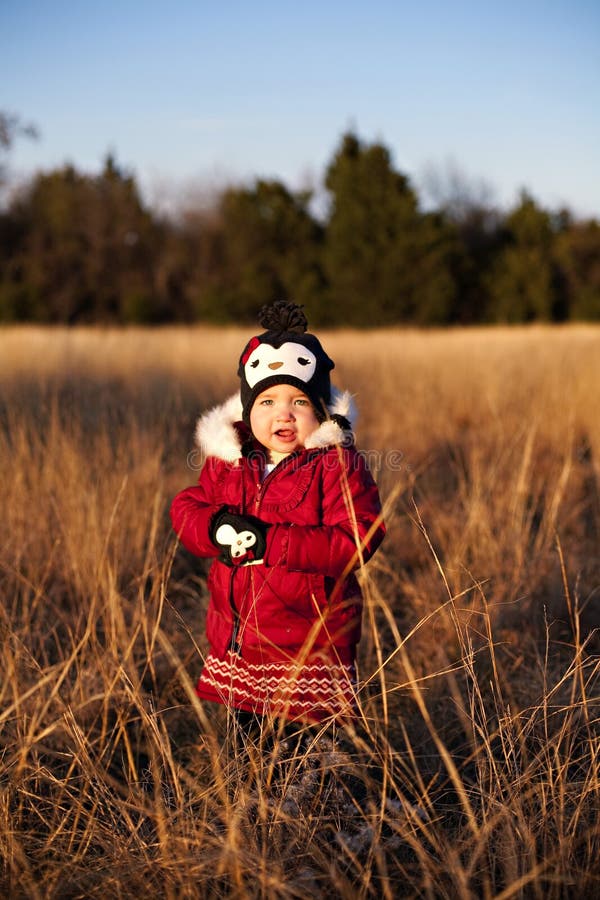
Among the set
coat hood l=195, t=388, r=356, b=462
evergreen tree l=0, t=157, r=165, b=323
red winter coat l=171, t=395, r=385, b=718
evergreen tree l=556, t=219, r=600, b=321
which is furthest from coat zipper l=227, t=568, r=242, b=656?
evergreen tree l=556, t=219, r=600, b=321

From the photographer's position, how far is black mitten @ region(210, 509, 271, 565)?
1585 mm

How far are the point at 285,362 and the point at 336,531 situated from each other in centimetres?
40

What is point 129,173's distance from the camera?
26.7m

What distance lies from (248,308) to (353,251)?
3.82m

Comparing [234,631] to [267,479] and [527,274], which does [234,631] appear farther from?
[527,274]

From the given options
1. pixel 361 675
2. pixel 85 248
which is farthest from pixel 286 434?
pixel 85 248

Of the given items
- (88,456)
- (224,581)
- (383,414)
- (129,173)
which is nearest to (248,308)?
(129,173)

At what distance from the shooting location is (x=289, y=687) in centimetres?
162

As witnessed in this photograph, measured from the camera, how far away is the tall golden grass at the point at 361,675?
1335mm

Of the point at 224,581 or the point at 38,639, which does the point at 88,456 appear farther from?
the point at 224,581

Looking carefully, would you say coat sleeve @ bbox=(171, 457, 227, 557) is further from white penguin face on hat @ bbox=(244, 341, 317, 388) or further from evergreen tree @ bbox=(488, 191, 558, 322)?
evergreen tree @ bbox=(488, 191, 558, 322)

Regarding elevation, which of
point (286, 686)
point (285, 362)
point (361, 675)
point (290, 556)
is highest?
point (285, 362)

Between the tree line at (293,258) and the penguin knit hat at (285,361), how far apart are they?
68.5 ft

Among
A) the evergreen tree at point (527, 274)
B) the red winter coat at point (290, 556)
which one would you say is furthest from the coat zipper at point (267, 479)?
the evergreen tree at point (527, 274)
